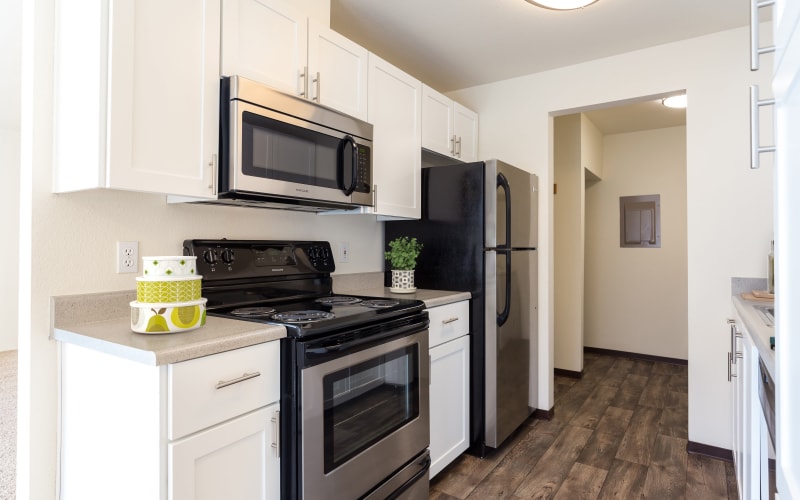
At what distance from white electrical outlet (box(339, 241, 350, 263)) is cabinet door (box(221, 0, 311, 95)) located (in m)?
0.95

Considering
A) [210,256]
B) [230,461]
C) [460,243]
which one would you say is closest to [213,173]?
[210,256]

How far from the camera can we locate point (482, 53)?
2973 millimetres

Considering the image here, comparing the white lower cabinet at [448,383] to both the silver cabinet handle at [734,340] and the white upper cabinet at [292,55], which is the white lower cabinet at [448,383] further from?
the silver cabinet handle at [734,340]

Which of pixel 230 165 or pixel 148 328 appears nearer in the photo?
pixel 148 328

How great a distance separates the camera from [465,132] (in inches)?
130

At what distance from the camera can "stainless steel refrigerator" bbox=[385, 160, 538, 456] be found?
266 cm

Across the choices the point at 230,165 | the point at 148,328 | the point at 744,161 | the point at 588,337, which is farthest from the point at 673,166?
the point at 148,328

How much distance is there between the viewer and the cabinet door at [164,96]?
4.57ft

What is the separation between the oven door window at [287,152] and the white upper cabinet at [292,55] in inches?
7.3

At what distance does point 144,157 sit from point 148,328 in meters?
0.54

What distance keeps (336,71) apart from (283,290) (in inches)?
41.8

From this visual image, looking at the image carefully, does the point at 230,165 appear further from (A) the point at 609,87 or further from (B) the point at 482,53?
(A) the point at 609,87

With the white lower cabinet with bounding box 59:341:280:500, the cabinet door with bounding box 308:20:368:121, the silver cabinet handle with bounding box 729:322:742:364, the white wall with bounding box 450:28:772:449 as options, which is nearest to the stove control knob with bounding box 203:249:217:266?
the white lower cabinet with bounding box 59:341:280:500

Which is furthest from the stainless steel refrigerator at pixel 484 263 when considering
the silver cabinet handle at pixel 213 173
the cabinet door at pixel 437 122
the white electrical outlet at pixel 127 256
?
the white electrical outlet at pixel 127 256
